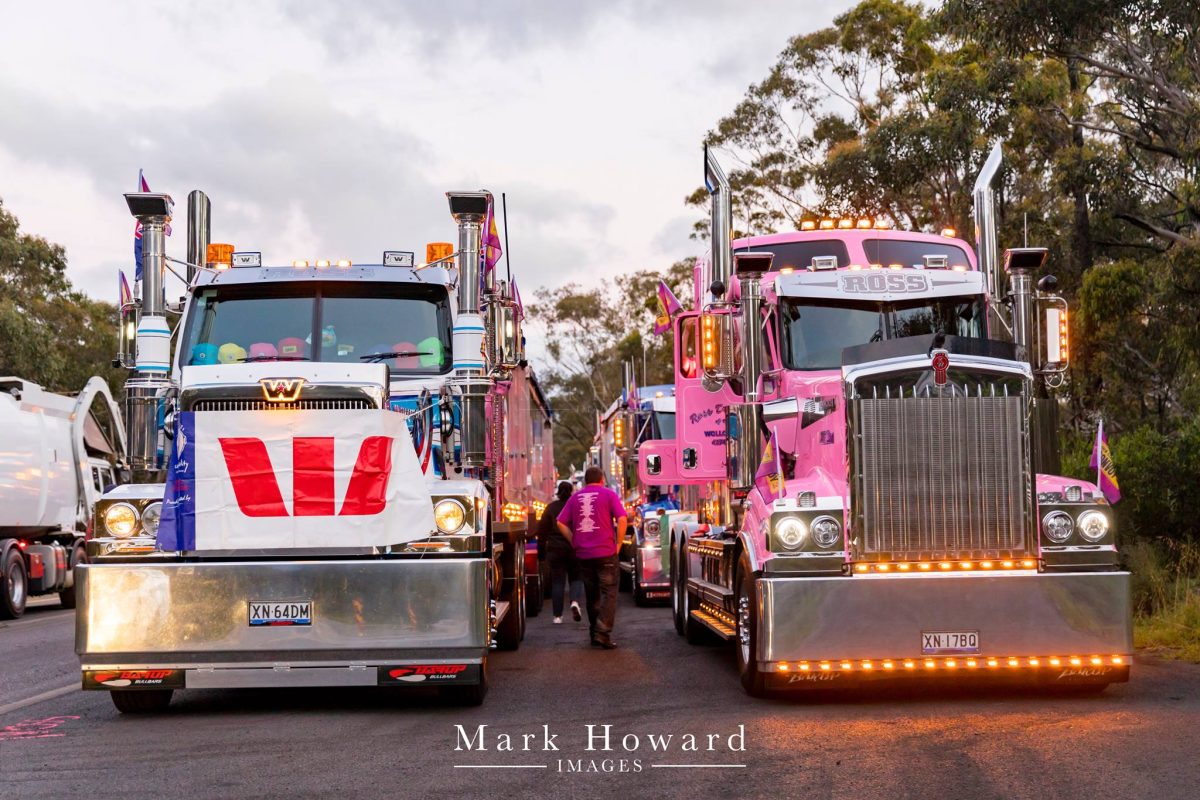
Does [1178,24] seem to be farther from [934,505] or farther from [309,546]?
[309,546]

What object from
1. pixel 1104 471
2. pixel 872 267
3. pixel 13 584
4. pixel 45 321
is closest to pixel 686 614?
pixel 872 267

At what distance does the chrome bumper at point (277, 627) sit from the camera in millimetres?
8852

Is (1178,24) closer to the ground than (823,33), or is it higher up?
closer to the ground

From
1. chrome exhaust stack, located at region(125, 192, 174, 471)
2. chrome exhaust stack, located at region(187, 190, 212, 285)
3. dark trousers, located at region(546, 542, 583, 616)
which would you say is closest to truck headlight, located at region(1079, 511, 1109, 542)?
chrome exhaust stack, located at region(125, 192, 174, 471)

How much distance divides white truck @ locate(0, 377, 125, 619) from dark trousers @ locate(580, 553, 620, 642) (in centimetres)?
894

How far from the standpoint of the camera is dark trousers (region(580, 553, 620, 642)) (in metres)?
14.0

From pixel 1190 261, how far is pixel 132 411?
51.4ft

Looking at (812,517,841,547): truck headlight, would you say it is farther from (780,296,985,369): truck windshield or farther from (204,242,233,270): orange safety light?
(204,242,233,270): orange safety light

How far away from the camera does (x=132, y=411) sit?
1002 cm

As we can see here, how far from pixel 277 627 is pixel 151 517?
1165 millimetres

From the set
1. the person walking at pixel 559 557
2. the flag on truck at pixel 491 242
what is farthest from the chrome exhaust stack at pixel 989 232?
the person walking at pixel 559 557

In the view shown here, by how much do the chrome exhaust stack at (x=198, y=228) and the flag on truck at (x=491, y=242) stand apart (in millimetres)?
2429

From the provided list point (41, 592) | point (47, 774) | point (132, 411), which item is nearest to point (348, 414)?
point (132, 411)

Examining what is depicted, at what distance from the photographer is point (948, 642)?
9.03 meters
